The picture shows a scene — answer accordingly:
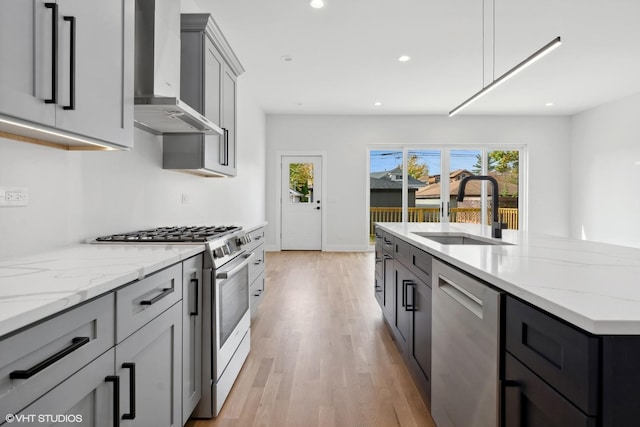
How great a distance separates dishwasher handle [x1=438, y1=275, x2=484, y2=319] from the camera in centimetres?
115

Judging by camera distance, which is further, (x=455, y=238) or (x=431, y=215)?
(x=431, y=215)

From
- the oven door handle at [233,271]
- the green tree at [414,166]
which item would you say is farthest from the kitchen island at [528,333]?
the green tree at [414,166]

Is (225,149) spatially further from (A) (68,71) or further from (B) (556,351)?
(B) (556,351)

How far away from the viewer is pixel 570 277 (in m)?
1.02

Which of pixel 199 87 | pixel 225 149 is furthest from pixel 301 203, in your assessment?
pixel 199 87

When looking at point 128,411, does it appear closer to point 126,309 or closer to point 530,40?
point 126,309

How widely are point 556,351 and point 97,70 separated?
1.68 m

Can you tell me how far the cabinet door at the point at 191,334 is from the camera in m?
1.47

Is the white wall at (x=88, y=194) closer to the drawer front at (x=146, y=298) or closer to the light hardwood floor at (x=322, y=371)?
the drawer front at (x=146, y=298)

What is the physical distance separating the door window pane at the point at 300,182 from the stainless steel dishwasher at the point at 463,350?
5807 mm

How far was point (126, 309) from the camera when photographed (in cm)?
102

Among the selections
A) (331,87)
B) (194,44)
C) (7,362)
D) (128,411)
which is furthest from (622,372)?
(331,87)

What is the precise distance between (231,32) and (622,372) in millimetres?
4126

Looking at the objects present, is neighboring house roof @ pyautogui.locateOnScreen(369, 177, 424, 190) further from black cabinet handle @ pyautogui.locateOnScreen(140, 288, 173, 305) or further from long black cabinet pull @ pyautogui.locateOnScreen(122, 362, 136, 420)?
long black cabinet pull @ pyautogui.locateOnScreen(122, 362, 136, 420)
